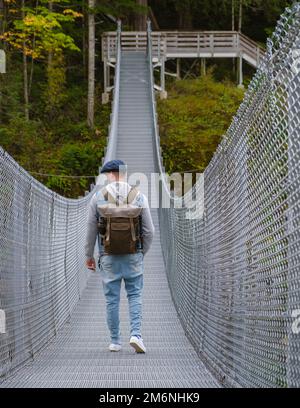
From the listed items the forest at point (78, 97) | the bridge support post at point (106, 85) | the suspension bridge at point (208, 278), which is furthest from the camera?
the bridge support post at point (106, 85)

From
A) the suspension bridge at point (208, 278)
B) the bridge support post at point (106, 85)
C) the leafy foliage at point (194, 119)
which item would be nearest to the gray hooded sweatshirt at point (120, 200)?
the suspension bridge at point (208, 278)

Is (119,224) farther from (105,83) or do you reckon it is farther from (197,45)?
(197,45)

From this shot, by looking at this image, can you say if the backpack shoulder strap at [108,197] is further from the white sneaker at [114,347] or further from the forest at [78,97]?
the forest at [78,97]

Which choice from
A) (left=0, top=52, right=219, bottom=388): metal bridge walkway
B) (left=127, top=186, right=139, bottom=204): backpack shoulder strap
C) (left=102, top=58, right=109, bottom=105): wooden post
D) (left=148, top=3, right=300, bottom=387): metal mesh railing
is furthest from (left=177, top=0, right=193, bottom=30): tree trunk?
(left=148, top=3, right=300, bottom=387): metal mesh railing

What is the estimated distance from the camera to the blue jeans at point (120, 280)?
7.14 metres

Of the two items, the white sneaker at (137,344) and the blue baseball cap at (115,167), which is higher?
the blue baseball cap at (115,167)

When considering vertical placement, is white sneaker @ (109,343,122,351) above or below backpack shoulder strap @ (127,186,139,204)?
below

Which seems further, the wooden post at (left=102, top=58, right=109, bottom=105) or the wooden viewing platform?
the wooden viewing platform

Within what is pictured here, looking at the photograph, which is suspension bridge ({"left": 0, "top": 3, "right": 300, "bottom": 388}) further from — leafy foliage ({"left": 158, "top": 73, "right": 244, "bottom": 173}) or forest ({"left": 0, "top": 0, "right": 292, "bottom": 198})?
forest ({"left": 0, "top": 0, "right": 292, "bottom": 198})

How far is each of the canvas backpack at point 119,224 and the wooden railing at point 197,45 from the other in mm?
23741

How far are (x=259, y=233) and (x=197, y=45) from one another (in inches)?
1042

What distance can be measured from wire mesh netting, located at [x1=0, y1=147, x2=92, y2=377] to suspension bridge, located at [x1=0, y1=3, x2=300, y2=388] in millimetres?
13

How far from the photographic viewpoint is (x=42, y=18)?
83.6 feet

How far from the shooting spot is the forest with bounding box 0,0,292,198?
24969 mm
